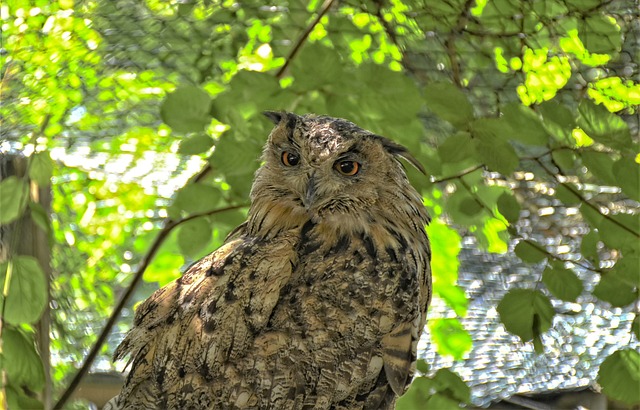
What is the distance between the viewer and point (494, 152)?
48.0 inches

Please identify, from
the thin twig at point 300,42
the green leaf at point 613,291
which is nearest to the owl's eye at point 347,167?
the thin twig at point 300,42

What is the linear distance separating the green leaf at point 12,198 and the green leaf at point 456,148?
2.28 feet

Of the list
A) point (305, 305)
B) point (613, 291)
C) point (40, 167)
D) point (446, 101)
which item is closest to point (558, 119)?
point (446, 101)

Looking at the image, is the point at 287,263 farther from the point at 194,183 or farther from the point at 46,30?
the point at 46,30

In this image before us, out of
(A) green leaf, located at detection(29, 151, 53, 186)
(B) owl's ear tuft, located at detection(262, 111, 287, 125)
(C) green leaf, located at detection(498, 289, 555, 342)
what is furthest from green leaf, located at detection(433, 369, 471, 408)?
(A) green leaf, located at detection(29, 151, 53, 186)

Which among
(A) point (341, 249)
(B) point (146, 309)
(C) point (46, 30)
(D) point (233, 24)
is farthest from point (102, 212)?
(A) point (341, 249)

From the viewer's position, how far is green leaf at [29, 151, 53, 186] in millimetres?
1354

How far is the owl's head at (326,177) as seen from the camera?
3.55ft

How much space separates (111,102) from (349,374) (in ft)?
2.77

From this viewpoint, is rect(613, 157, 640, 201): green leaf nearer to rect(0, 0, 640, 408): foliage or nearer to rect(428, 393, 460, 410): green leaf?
rect(0, 0, 640, 408): foliage

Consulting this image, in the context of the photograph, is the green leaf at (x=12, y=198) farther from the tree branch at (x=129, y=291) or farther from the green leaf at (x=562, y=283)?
the green leaf at (x=562, y=283)

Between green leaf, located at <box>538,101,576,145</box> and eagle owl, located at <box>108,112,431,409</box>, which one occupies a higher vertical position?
green leaf, located at <box>538,101,576,145</box>

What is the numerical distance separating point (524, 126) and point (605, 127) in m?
0.12

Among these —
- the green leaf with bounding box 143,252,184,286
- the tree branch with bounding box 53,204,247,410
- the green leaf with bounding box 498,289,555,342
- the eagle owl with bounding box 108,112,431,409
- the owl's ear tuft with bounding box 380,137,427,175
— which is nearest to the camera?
the eagle owl with bounding box 108,112,431,409
